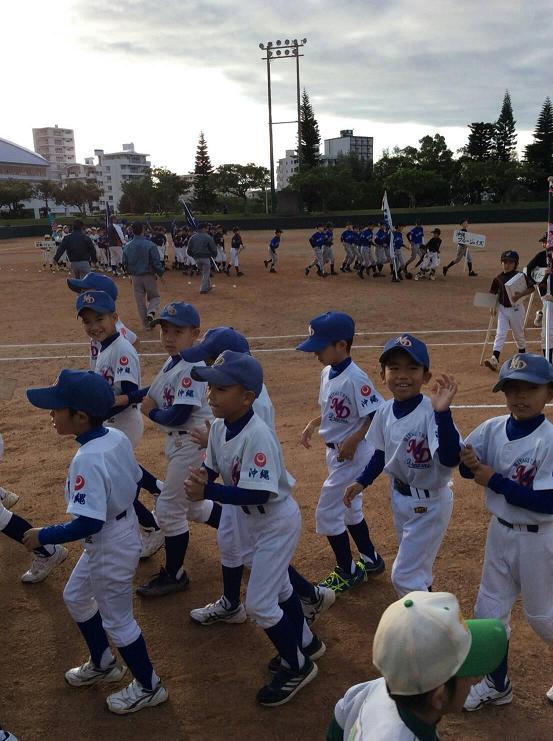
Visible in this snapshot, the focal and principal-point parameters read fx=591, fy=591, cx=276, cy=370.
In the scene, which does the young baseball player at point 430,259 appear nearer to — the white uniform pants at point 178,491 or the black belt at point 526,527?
the white uniform pants at point 178,491

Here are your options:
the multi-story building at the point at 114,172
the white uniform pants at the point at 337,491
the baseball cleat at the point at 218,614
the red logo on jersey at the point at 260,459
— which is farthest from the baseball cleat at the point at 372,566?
the multi-story building at the point at 114,172

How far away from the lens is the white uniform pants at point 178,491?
14.3ft

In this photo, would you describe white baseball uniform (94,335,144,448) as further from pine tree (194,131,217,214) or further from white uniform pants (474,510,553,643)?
pine tree (194,131,217,214)

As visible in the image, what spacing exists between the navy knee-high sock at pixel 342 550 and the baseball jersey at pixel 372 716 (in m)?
2.39

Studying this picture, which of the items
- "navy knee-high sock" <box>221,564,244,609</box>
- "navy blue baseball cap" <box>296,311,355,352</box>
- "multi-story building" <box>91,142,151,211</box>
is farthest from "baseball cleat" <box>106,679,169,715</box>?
"multi-story building" <box>91,142,151,211</box>

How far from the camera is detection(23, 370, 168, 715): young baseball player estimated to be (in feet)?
9.98

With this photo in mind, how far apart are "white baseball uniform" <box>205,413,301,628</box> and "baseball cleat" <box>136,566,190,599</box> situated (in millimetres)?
1328

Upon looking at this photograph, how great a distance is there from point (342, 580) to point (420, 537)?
116 cm

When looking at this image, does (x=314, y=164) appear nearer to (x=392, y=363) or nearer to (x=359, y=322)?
(x=359, y=322)

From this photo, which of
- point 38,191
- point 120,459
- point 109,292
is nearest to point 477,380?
point 109,292

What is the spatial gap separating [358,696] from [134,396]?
3219mm

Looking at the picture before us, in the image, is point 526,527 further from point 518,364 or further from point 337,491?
point 337,491

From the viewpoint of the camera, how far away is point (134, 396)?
4.70m

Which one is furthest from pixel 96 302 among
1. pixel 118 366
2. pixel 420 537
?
pixel 420 537
